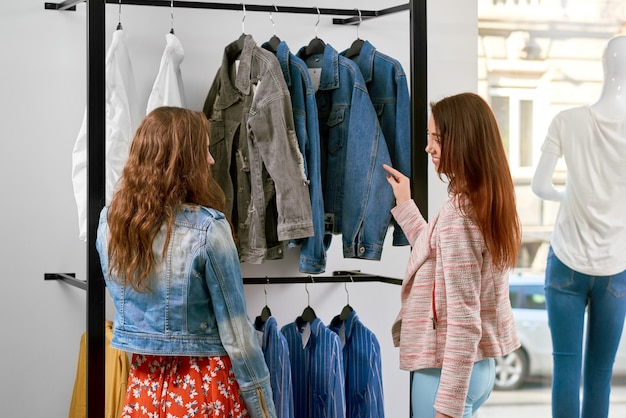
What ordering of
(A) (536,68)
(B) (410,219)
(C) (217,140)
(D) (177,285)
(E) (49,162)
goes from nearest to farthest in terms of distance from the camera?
1. (D) (177,285)
2. (B) (410,219)
3. (C) (217,140)
4. (E) (49,162)
5. (A) (536,68)

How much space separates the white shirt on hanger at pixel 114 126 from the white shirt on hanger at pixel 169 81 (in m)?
0.09

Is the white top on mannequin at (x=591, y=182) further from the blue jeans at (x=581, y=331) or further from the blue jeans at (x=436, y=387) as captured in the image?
the blue jeans at (x=436, y=387)

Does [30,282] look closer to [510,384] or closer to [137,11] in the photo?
[137,11]

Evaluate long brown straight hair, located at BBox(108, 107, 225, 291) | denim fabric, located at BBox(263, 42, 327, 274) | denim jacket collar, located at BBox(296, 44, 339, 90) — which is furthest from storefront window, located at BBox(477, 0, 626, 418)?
long brown straight hair, located at BBox(108, 107, 225, 291)

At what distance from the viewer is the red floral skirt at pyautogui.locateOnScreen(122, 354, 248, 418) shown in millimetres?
2309

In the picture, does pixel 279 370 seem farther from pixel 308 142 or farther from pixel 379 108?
pixel 379 108

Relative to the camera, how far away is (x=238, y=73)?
296 cm

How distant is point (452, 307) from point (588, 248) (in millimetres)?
1894

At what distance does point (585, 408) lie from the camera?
405cm

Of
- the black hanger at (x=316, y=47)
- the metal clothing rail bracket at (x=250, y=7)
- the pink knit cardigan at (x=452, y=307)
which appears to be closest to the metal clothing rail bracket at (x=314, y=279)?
the pink knit cardigan at (x=452, y=307)

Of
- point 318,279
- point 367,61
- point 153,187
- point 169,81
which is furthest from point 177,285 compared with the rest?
point 367,61

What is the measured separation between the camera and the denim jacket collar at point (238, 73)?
2957mm

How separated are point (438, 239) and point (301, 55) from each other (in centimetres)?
109

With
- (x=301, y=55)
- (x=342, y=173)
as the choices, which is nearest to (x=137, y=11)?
(x=301, y=55)
